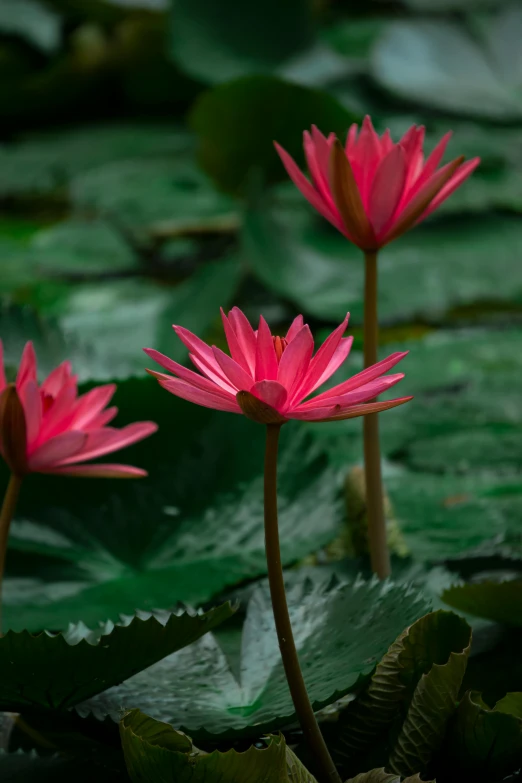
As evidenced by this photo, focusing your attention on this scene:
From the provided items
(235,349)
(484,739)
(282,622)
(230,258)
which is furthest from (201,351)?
(230,258)

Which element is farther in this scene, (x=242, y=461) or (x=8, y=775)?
(x=242, y=461)

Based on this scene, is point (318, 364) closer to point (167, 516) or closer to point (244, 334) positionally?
point (244, 334)

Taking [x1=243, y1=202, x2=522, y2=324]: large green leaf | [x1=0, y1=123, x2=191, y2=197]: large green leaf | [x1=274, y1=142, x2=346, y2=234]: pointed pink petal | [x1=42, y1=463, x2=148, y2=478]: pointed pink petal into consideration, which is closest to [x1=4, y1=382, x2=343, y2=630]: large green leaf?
[x1=42, y1=463, x2=148, y2=478]: pointed pink petal

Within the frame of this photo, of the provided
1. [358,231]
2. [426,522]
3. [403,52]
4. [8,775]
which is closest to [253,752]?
[8,775]

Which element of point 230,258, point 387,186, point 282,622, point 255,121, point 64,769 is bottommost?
point 64,769

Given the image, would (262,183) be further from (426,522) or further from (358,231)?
(358,231)

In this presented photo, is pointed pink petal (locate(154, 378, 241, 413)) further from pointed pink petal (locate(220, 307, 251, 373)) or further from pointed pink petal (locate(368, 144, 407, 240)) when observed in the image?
pointed pink petal (locate(368, 144, 407, 240))
